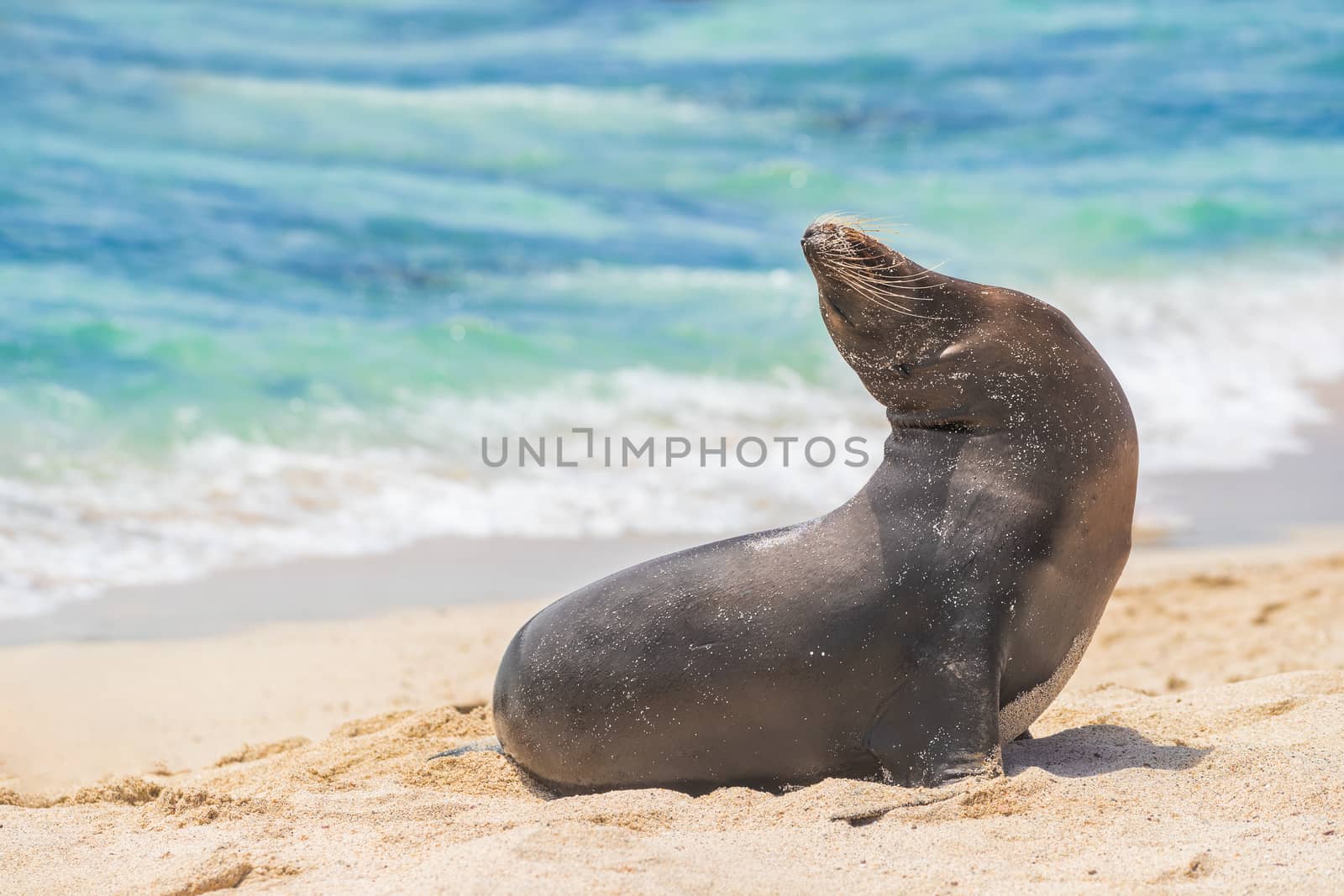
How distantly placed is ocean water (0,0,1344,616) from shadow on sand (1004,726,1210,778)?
4.00 m

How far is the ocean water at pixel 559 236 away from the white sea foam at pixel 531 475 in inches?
1.4

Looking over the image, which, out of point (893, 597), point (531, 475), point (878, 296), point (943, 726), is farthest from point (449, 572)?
point (943, 726)

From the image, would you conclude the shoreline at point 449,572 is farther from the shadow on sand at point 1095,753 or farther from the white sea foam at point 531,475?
the shadow on sand at point 1095,753

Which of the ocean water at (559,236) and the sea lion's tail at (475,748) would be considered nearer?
the sea lion's tail at (475,748)

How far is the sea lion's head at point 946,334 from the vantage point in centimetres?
416

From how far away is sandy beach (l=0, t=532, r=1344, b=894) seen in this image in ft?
10.8

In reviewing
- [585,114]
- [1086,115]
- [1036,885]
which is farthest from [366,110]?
[1036,885]

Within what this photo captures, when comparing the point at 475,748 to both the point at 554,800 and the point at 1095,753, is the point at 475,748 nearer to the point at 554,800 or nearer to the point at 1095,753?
the point at 554,800

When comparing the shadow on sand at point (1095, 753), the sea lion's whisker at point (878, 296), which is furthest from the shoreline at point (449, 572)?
the sea lion's whisker at point (878, 296)

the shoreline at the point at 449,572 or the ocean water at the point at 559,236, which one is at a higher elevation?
the ocean water at the point at 559,236

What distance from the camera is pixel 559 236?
53.7 feet

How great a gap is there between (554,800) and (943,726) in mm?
1004

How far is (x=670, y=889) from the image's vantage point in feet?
10.3

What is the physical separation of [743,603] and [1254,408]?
8.08 m
